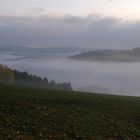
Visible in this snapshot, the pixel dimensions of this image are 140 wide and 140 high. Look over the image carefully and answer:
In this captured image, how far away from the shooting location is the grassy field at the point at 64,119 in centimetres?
2779

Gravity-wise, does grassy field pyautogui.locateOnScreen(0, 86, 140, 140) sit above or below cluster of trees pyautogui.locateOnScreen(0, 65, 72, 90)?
below

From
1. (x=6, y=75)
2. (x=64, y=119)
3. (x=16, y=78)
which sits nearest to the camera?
(x=64, y=119)

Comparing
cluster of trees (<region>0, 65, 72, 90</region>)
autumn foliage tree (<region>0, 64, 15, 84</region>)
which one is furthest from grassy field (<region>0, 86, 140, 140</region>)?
autumn foliage tree (<region>0, 64, 15, 84</region>)

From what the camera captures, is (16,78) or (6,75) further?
(16,78)

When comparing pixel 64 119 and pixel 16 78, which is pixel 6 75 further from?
pixel 64 119

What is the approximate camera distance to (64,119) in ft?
107

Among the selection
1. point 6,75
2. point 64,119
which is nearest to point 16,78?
point 6,75

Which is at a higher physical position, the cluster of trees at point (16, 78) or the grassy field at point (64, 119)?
the cluster of trees at point (16, 78)

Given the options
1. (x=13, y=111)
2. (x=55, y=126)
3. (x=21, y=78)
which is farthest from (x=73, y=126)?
(x=21, y=78)

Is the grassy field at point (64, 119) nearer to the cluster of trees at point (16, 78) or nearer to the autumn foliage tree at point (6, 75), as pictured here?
the cluster of trees at point (16, 78)

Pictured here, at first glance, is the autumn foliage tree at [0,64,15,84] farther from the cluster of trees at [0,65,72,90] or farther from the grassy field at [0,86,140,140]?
the grassy field at [0,86,140,140]

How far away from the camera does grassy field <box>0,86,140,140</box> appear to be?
91.2 feet

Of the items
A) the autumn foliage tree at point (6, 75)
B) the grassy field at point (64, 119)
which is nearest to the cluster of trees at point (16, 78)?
the autumn foliage tree at point (6, 75)

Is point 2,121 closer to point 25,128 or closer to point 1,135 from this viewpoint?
point 25,128
